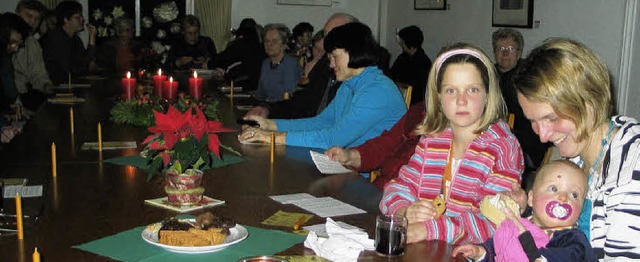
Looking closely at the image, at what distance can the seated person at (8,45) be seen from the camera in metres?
5.02

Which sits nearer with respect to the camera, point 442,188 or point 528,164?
point 442,188

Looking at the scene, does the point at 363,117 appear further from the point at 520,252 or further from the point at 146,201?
the point at 520,252

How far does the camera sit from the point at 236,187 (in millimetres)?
2330

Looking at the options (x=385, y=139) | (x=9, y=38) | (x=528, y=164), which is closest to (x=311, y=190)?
(x=385, y=139)

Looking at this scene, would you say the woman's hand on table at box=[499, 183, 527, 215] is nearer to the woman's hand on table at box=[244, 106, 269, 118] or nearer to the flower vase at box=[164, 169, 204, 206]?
the flower vase at box=[164, 169, 204, 206]

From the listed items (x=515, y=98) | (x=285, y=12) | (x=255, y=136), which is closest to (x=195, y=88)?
(x=255, y=136)

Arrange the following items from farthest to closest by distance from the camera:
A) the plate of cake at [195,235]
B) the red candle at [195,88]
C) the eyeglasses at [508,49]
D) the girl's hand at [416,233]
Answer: the eyeglasses at [508,49] < the red candle at [195,88] < the girl's hand at [416,233] < the plate of cake at [195,235]

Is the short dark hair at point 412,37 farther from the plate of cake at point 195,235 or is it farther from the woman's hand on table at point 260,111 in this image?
the plate of cake at point 195,235

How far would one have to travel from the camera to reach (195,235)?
5.47ft

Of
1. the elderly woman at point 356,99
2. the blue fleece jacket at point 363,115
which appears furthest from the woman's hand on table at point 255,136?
the blue fleece jacket at point 363,115

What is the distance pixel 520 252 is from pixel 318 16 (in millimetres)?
8814

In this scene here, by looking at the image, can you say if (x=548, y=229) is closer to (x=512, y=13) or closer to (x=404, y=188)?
(x=404, y=188)

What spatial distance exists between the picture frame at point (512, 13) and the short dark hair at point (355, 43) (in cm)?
329

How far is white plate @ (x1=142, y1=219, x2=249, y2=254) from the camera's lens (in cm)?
163
